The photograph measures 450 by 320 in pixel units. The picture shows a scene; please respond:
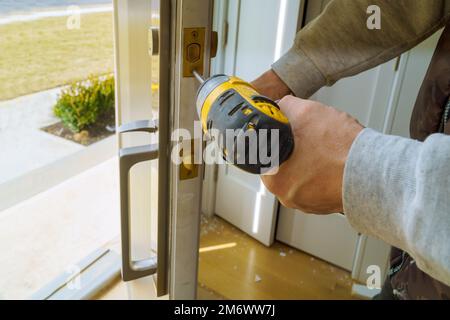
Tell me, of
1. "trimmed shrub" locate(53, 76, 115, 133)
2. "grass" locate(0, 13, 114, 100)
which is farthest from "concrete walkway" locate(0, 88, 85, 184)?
"trimmed shrub" locate(53, 76, 115, 133)

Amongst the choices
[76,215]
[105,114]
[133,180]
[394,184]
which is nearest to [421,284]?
[394,184]

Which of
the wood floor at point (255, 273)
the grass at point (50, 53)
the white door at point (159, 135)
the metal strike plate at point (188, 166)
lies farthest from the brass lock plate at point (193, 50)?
the wood floor at point (255, 273)

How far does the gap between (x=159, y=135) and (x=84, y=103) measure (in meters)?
2.01

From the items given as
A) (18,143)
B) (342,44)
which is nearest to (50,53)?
(18,143)

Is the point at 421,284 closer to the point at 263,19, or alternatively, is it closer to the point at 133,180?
the point at 133,180

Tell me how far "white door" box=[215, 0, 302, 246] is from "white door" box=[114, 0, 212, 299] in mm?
759

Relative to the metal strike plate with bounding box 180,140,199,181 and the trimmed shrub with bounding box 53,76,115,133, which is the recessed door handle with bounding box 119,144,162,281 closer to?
the metal strike plate with bounding box 180,140,199,181

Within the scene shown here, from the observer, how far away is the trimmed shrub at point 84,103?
235 centimetres

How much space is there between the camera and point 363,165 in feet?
1.29

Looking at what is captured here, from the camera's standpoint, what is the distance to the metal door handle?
63cm

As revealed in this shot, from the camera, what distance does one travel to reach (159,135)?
2.03 ft

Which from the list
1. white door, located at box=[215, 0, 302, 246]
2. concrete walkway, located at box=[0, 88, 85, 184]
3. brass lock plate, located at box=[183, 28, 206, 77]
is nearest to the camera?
brass lock plate, located at box=[183, 28, 206, 77]

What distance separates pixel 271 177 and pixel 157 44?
0.89 feet

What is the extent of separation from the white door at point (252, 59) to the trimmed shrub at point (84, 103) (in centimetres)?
111
